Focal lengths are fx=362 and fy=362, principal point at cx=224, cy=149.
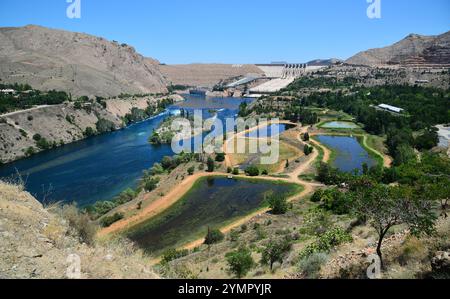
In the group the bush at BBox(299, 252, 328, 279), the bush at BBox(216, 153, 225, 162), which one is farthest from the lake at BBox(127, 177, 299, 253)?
the bush at BBox(299, 252, 328, 279)

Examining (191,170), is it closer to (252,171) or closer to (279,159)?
(252,171)

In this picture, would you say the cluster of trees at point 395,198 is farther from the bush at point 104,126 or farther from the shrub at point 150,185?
the bush at point 104,126

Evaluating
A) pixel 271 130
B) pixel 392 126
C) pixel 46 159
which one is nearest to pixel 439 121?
pixel 392 126

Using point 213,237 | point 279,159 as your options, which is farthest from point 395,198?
point 279,159

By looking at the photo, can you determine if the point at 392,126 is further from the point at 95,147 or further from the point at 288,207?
the point at 95,147

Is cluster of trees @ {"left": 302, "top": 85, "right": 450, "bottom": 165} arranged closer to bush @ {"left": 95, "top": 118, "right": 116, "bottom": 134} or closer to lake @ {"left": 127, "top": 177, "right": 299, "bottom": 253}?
lake @ {"left": 127, "top": 177, "right": 299, "bottom": 253}
